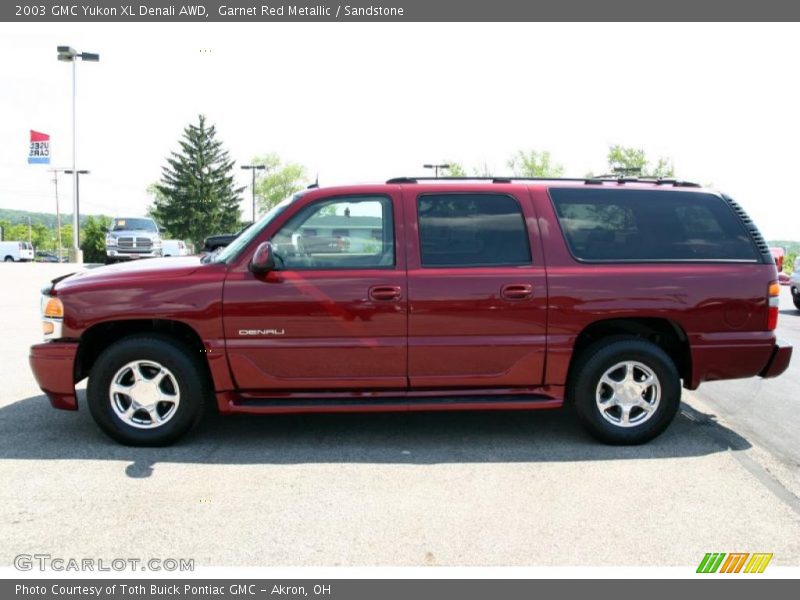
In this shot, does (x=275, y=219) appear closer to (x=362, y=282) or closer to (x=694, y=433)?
(x=362, y=282)

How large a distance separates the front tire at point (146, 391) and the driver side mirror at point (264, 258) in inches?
32.6

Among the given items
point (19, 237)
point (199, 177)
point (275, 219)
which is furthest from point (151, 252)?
point (19, 237)

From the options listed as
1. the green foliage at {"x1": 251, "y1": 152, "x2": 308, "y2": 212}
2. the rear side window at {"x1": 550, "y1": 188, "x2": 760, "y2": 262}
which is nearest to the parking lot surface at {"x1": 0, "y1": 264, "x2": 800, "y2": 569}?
the rear side window at {"x1": 550, "y1": 188, "x2": 760, "y2": 262}

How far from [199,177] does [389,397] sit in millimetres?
67687

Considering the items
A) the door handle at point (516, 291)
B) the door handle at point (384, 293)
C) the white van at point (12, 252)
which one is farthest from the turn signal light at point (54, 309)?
the white van at point (12, 252)

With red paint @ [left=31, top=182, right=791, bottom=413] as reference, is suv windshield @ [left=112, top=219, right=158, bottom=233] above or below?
above

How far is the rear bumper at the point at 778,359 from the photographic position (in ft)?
17.1

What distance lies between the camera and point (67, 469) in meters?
4.52

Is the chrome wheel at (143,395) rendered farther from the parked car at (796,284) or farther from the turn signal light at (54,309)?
the parked car at (796,284)

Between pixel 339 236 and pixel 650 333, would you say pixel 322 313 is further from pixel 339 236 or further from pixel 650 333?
pixel 650 333

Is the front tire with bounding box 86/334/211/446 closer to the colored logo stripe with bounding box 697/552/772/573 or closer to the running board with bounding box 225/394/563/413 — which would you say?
the running board with bounding box 225/394/563/413

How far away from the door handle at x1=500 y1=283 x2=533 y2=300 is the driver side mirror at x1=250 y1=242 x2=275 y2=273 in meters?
1.60

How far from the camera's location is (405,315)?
16.0ft

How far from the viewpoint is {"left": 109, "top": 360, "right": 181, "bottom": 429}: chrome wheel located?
4.93 metres
